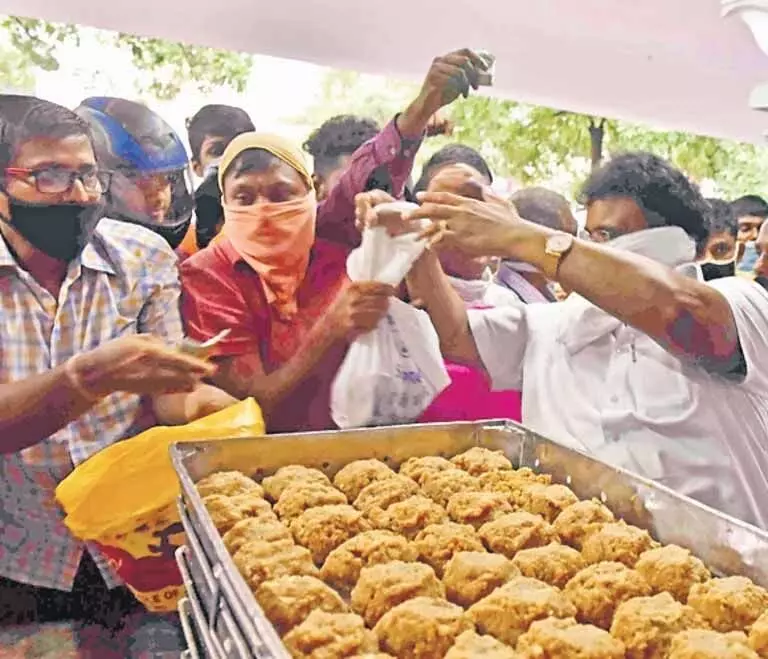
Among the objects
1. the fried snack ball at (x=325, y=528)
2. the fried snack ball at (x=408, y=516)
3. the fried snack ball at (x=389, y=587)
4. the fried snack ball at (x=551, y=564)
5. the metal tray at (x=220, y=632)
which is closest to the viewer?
the metal tray at (x=220, y=632)

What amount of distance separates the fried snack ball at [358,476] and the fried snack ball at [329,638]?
71cm

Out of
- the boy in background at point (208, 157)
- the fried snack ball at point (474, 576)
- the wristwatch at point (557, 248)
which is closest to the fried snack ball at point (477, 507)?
the fried snack ball at point (474, 576)

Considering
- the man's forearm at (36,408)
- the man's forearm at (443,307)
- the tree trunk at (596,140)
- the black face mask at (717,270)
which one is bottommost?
the man's forearm at (36,408)

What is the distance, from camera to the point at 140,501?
94.2 inches

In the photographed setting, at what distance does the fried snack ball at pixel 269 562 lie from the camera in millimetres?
1713

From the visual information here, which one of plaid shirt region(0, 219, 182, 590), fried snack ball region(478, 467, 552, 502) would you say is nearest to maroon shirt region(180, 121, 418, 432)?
plaid shirt region(0, 219, 182, 590)

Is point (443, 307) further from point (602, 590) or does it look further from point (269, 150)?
point (602, 590)

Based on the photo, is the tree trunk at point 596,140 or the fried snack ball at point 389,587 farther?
the tree trunk at point 596,140

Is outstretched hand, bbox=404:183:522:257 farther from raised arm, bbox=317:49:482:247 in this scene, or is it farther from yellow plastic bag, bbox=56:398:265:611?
yellow plastic bag, bbox=56:398:265:611

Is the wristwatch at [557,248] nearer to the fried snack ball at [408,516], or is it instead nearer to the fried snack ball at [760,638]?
the fried snack ball at [408,516]

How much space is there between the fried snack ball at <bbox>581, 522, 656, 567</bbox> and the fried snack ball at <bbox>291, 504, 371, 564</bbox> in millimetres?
493

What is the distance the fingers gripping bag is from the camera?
2723 millimetres

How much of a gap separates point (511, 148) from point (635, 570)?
60.4 inches

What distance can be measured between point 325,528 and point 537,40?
176 cm
